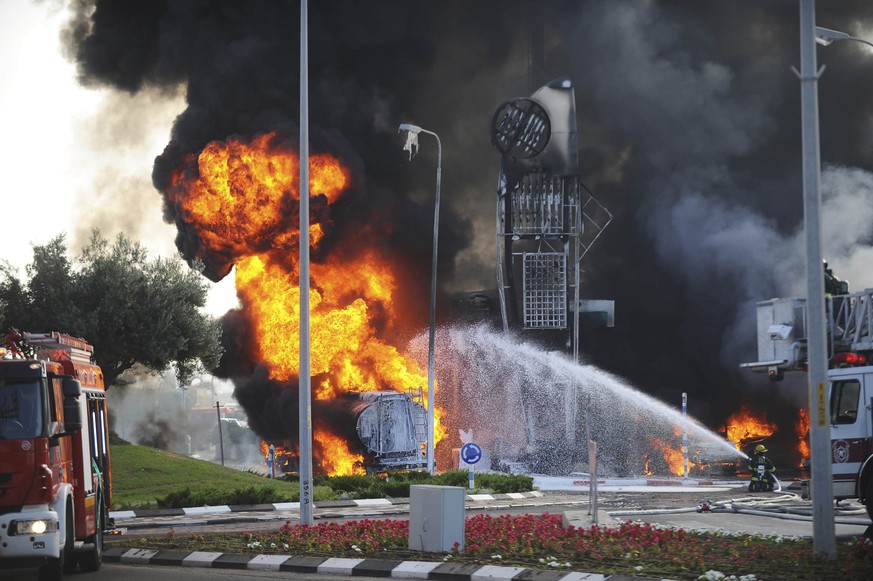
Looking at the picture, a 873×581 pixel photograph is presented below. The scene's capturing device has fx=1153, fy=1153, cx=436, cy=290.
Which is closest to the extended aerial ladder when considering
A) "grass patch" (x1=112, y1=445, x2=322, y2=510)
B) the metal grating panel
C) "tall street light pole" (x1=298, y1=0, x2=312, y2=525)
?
"tall street light pole" (x1=298, y1=0, x2=312, y2=525)

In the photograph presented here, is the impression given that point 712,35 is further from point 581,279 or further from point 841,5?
point 581,279

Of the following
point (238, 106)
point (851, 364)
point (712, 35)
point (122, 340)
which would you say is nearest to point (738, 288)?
point (712, 35)

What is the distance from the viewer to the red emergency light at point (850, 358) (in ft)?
60.5

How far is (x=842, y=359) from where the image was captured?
60.9ft

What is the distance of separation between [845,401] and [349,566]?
8.91 meters

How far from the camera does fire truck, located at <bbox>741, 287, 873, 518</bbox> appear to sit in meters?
18.2

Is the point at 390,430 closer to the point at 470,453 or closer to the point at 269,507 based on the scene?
the point at 269,507

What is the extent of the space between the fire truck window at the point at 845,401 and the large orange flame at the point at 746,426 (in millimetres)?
35097

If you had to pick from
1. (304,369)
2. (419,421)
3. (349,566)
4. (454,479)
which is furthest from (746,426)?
(349,566)

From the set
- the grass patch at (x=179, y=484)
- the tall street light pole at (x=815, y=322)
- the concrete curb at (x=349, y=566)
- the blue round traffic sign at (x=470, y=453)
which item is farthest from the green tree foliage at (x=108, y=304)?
the tall street light pole at (x=815, y=322)

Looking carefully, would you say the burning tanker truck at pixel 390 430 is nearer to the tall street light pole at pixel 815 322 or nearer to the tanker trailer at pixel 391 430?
the tanker trailer at pixel 391 430

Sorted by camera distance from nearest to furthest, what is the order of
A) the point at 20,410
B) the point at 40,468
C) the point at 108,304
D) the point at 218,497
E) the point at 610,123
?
the point at 40,468
the point at 20,410
the point at 218,497
the point at 108,304
the point at 610,123

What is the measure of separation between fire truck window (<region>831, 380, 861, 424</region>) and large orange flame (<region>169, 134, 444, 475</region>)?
31.6 meters

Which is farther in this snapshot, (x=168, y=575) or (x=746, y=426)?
(x=746, y=426)
